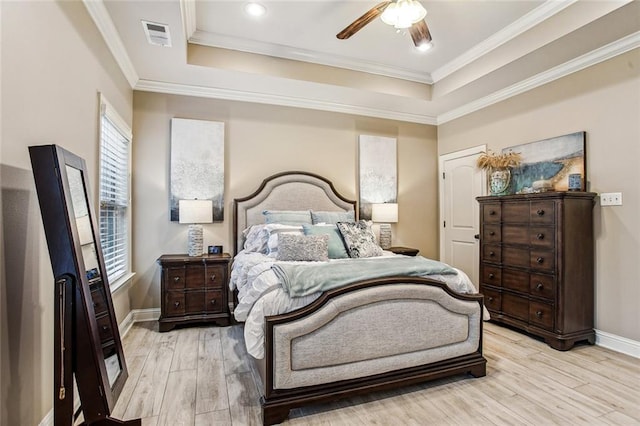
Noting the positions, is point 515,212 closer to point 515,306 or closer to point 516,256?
point 516,256

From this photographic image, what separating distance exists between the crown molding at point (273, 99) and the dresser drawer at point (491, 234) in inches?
84.2

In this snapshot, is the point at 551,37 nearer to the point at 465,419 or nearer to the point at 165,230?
the point at 465,419

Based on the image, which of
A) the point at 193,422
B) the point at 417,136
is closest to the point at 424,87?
the point at 417,136

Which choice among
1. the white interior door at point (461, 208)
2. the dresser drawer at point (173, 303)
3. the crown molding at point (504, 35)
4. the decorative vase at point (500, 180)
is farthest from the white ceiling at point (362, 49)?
the dresser drawer at point (173, 303)

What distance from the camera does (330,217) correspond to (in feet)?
13.6

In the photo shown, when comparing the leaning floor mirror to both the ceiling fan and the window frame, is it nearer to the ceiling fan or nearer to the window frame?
the window frame

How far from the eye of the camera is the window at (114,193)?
2922 mm

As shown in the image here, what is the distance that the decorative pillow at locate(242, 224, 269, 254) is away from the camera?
143 inches

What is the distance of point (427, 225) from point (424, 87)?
6.70 ft

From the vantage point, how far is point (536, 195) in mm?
3164

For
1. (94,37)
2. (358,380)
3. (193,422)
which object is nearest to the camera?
(193,422)

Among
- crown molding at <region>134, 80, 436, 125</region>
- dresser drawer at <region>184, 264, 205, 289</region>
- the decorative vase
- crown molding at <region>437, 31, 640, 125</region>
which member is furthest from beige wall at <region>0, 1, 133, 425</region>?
crown molding at <region>437, 31, 640, 125</region>

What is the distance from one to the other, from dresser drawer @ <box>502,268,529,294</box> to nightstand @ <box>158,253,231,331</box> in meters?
3.00

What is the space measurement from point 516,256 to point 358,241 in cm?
163
